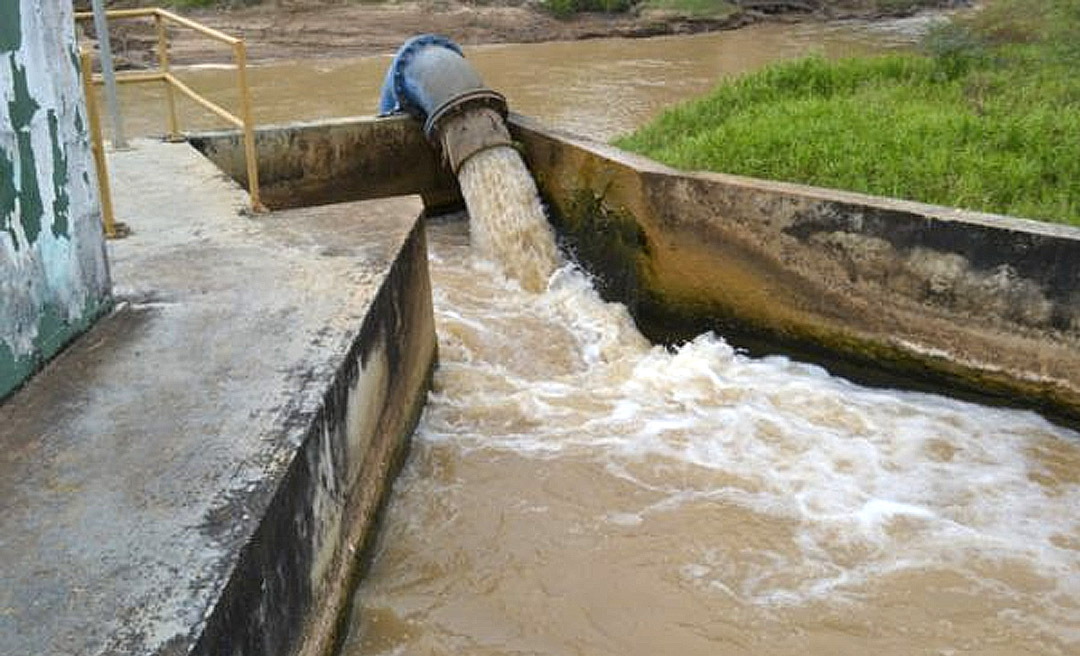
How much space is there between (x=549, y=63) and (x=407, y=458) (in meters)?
14.4

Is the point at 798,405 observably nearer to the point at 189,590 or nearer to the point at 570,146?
the point at 570,146

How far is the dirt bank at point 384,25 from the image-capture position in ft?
64.2

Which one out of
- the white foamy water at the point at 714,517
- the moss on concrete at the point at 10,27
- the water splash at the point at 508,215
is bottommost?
the white foamy water at the point at 714,517

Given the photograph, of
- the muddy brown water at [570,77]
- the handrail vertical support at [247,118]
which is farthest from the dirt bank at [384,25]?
the handrail vertical support at [247,118]

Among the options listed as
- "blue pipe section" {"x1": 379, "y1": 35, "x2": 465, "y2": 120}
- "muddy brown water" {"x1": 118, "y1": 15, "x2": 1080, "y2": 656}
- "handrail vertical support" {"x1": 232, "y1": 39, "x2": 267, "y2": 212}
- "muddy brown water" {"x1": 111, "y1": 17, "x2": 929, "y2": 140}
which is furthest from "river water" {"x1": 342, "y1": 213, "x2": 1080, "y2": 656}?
"muddy brown water" {"x1": 111, "y1": 17, "x2": 929, "y2": 140}

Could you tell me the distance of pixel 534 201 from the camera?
750 centimetres

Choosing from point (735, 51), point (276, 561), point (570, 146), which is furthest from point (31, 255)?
point (735, 51)

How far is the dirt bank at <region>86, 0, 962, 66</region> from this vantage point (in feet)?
64.2

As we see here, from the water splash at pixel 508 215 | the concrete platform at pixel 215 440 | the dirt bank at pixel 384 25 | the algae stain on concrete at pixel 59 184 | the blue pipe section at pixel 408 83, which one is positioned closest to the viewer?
the concrete platform at pixel 215 440

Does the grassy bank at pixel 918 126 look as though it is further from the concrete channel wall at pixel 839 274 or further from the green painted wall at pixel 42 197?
the green painted wall at pixel 42 197

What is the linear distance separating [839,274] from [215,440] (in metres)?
3.70

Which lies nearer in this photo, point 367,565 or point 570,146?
point 367,565

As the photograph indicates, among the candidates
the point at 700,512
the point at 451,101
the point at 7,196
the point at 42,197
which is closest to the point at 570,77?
the point at 451,101

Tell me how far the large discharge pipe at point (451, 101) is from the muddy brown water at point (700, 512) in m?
1.59
